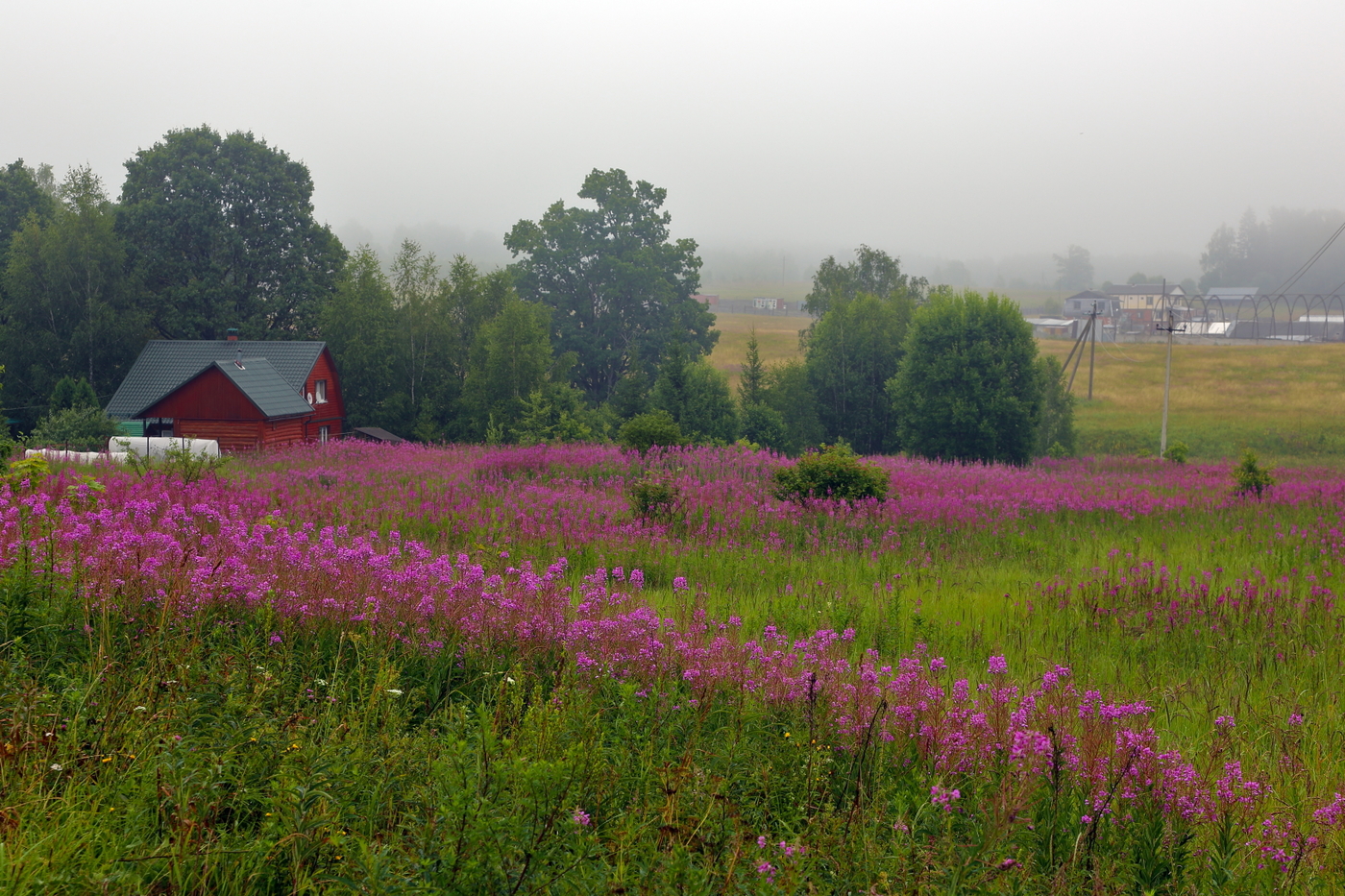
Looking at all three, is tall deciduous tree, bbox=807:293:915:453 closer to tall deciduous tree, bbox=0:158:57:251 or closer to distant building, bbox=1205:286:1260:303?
tall deciduous tree, bbox=0:158:57:251

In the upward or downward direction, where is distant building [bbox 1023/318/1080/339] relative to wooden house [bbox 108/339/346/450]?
upward

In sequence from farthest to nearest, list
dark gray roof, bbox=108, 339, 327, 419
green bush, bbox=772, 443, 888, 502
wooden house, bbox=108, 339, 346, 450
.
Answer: dark gray roof, bbox=108, 339, 327, 419, wooden house, bbox=108, 339, 346, 450, green bush, bbox=772, 443, 888, 502

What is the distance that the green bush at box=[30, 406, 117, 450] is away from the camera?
28.6 metres

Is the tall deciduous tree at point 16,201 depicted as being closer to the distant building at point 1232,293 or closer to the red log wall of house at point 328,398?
the red log wall of house at point 328,398

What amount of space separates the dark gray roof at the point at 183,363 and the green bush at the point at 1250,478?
32.7m

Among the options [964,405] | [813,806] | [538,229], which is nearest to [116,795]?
[813,806]

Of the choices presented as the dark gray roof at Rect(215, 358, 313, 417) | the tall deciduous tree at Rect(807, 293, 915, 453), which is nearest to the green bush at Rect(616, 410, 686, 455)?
the dark gray roof at Rect(215, 358, 313, 417)

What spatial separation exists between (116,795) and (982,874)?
3.26 meters

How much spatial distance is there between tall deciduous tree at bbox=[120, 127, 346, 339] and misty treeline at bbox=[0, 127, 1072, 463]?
0.09 m

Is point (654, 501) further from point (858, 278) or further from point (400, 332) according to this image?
point (858, 278)

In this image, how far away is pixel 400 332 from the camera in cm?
4406

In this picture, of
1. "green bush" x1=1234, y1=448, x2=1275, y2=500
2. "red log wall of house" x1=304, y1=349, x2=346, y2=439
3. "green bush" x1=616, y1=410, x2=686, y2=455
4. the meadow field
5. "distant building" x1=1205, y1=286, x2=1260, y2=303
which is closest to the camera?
the meadow field

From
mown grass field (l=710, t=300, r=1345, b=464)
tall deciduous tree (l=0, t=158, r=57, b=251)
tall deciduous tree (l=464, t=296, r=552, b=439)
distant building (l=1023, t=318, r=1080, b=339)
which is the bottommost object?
mown grass field (l=710, t=300, r=1345, b=464)

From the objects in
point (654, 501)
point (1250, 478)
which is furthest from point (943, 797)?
point (1250, 478)
